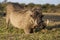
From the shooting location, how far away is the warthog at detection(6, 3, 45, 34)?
10922 mm

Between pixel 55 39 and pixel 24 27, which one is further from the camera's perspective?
pixel 24 27

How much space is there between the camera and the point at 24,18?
11.6m

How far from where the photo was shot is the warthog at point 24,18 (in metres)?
10.9

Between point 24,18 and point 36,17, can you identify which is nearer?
point 36,17

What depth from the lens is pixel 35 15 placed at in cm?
1098

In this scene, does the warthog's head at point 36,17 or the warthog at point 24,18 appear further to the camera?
the warthog at point 24,18

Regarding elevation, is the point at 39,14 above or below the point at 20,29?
above

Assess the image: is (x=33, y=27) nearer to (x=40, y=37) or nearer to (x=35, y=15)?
(x=35, y=15)

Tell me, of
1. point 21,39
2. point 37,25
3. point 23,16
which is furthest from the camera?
point 23,16

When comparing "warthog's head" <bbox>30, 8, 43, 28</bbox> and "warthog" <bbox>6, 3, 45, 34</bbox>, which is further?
"warthog" <bbox>6, 3, 45, 34</bbox>

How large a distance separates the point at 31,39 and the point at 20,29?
2437 millimetres

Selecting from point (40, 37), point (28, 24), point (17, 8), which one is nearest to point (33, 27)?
point (28, 24)

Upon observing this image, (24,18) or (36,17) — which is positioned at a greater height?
(36,17)

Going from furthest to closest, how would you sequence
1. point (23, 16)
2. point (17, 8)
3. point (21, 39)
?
point (17, 8), point (23, 16), point (21, 39)
